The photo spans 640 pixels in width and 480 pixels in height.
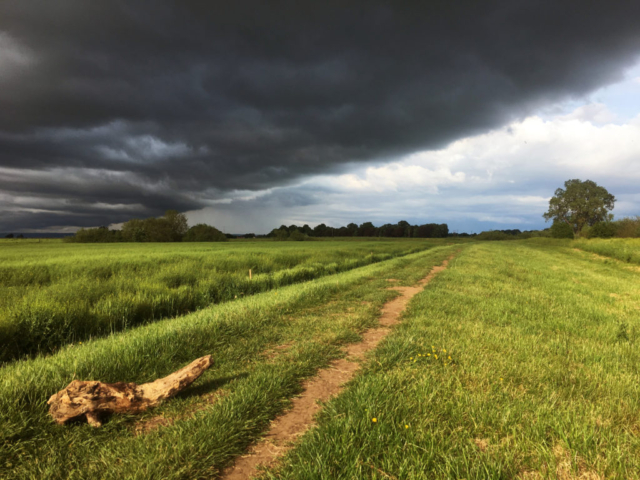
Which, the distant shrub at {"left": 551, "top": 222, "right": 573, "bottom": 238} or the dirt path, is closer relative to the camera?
the dirt path

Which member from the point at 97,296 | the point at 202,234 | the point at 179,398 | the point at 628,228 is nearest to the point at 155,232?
the point at 202,234

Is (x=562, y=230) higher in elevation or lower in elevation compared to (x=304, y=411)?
higher

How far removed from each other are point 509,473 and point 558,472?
41cm

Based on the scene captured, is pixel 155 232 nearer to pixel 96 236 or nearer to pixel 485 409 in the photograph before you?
pixel 96 236

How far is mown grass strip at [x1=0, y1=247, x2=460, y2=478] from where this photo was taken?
2.55m

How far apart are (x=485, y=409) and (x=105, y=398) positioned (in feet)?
13.8

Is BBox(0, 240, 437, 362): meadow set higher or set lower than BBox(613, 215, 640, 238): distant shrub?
lower

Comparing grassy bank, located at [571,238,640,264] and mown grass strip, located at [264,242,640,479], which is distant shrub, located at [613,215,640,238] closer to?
grassy bank, located at [571,238,640,264]

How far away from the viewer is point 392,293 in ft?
31.5

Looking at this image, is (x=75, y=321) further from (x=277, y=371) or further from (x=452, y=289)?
(x=452, y=289)

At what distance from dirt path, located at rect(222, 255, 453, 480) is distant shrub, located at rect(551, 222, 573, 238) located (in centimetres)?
9071

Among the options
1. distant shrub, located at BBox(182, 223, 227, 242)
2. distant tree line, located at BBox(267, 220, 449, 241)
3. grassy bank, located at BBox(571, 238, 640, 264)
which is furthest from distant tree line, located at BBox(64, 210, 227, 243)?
grassy bank, located at BBox(571, 238, 640, 264)

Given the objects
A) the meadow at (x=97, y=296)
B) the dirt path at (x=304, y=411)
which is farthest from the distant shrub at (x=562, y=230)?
the dirt path at (x=304, y=411)

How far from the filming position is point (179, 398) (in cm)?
353
